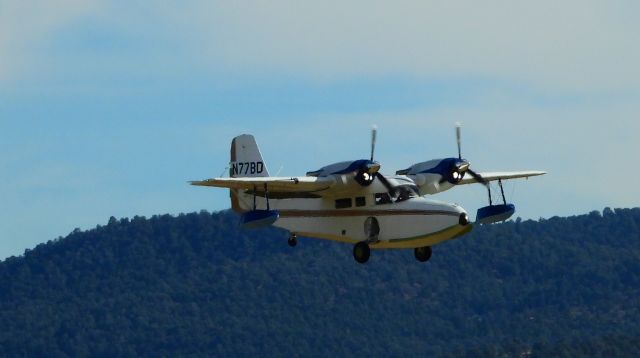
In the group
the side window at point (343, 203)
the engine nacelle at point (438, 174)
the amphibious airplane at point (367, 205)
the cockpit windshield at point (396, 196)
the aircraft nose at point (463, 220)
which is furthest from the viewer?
the engine nacelle at point (438, 174)

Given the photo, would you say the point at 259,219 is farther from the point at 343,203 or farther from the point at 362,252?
the point at 362,252

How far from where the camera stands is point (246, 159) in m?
79.0

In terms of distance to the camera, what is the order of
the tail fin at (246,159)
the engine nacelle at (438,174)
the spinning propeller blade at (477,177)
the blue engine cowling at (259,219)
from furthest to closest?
the tail fin at (246,159), the spinning propeller blade at (477,177), the engine nacelle at (438,174), the blue engine cowling at (259,219)

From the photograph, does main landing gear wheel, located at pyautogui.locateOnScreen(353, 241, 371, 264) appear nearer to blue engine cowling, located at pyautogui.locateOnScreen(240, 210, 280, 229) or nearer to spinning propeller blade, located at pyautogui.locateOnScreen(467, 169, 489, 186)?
blue engine cowling, located at pyautogui.locateOnScreen(240, 210, 280, 229)

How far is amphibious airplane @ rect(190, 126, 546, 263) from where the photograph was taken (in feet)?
225

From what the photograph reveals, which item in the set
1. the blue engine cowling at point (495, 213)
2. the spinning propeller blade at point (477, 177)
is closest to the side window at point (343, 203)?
the blue engine cowling at point (495, 213)

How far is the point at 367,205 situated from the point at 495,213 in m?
5.40

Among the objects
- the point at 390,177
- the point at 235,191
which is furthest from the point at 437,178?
the point at 235,191

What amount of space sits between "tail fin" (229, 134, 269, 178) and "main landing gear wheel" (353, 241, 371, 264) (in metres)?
8.78

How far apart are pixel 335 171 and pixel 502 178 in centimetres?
1020

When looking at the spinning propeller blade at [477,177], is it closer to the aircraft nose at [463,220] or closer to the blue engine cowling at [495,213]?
the blue engine cowling at [495,213]

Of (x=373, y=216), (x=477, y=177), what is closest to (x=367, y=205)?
(x=373, y=216)

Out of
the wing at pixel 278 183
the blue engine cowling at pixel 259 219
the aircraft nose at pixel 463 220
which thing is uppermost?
the wing at pixel 278 183

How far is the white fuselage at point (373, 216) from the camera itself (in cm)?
6869
